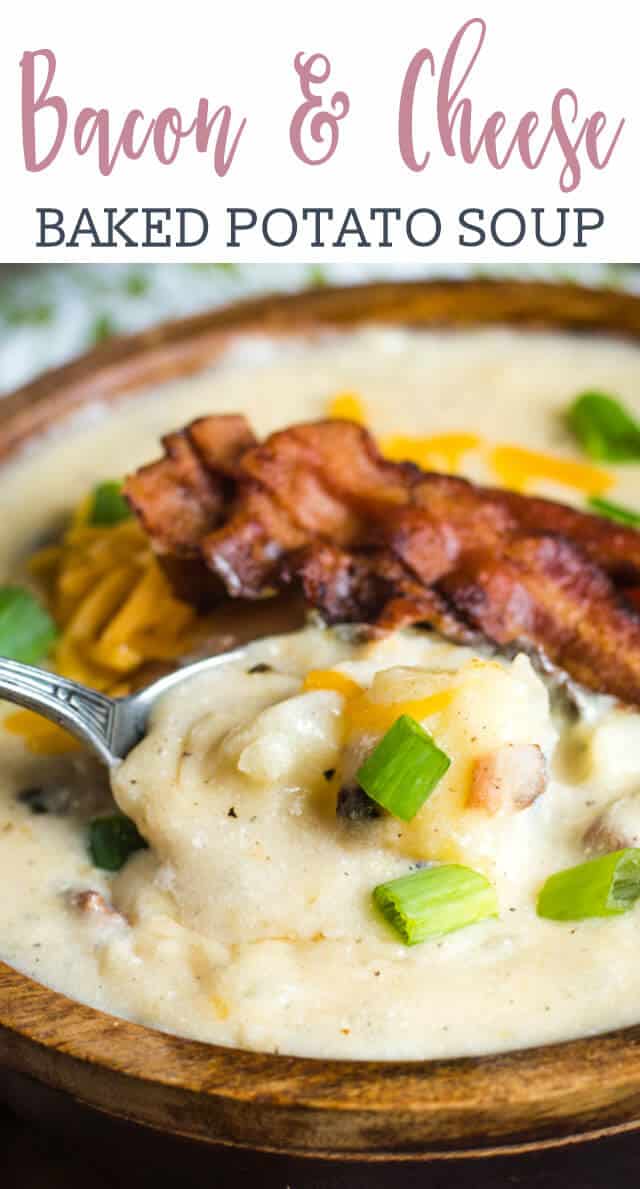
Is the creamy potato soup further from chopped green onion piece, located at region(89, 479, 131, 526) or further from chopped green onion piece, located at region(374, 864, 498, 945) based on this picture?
chopped green onion piece, located at region(89, 479, 131, 526)

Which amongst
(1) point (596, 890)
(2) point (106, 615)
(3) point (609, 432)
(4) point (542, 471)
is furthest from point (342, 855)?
(3) point (609, 432)

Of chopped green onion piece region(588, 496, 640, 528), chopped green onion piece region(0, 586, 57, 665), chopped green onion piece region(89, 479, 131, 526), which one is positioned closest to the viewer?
chopped green onion piece region(0, 586, 57, 665)

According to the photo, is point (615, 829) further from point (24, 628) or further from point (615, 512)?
point (24, 628)

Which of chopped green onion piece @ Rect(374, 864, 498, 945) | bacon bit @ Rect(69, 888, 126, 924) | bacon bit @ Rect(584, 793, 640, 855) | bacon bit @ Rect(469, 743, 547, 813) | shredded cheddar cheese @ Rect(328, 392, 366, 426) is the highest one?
shredded cheddar cheese @ Rect(328, 392, 366, 426)

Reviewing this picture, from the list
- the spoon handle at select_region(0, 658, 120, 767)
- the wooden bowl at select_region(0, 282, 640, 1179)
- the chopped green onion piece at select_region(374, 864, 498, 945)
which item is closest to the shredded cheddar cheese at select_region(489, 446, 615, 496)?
the spoon handle at select_region(0, 658, 120, 767)

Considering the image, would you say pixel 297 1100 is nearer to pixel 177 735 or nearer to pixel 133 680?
pixel 177 735

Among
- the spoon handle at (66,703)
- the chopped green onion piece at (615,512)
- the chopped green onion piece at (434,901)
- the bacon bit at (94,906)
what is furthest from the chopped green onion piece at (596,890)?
the chopped green onion piece at (615,512)

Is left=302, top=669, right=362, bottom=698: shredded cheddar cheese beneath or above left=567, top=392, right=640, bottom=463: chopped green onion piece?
beneath

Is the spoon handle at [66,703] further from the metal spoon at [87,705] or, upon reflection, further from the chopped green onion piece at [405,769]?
the chopped green onion piece at [405,769]
